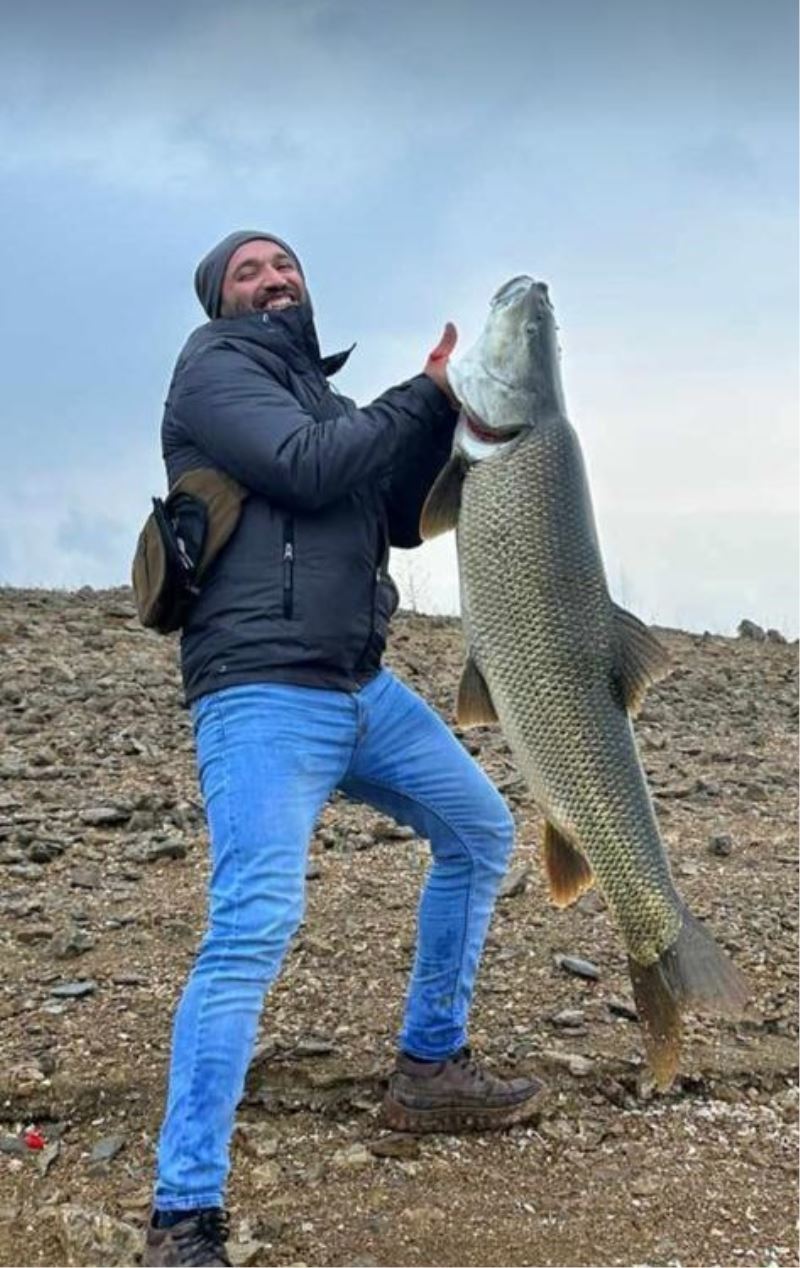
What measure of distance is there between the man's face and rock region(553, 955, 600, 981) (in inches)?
117

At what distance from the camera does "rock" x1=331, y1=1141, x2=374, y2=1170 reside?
467 cm

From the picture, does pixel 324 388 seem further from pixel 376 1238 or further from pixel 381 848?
pixel 381 848

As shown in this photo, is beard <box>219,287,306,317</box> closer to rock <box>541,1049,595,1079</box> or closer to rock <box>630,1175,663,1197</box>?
rock <box>541,1049,595,1079</box>

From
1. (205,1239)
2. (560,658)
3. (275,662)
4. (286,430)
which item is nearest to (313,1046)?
(205,1239)

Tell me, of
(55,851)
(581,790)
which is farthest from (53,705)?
(581,790)

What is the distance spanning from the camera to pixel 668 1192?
4.59 m

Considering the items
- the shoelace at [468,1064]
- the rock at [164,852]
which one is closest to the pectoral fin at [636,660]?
the shoelace at [468,1064]

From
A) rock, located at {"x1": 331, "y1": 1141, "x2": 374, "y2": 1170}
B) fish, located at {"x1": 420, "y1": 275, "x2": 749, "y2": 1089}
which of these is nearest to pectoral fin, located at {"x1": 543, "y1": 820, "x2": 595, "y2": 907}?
fish, located at {"x1": 420, "y1": 275, "x2": 749, "y2": 1089}

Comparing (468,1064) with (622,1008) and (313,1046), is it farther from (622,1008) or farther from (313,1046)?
(622,1008)

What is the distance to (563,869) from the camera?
4.18 m

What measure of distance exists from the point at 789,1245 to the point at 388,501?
252cm

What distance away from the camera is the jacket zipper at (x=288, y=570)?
404 centimetres

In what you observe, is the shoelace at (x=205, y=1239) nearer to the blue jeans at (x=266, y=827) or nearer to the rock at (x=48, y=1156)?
the blue jeans at (x=266, y=827)

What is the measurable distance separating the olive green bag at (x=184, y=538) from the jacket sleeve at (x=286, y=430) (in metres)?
0.07
